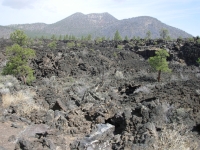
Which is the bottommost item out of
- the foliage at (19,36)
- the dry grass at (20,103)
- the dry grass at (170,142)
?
the dry grass at (20,103)

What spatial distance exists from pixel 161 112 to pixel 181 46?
1888 inches

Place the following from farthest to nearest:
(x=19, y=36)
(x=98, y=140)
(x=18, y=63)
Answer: (x=19, y=36), (x=18, y=63), (x=98, y=140)

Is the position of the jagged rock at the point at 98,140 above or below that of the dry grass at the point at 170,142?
below

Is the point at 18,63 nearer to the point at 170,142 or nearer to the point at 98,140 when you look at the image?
the point at 98,140

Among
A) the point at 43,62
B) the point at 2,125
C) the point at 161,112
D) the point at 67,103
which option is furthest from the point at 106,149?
the point at 43,62

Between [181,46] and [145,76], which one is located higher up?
[181,46]

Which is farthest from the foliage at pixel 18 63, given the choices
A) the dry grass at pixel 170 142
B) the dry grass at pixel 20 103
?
the dry grass at pixel 170 142

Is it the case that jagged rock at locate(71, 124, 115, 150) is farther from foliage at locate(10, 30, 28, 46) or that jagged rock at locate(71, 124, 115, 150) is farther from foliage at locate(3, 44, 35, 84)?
foliage at locate(10, 30, 28, 46)

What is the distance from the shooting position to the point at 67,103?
47.8 ft

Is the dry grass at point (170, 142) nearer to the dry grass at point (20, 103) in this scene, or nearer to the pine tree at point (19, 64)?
the dry grass at point (20, 103)

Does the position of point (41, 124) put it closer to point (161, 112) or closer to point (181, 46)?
point (161, 112)

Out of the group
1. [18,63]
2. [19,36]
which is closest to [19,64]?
[18,63]

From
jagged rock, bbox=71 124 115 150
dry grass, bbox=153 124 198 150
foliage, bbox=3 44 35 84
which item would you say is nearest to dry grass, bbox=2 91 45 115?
jagged rock, bbox=71 124 115 150

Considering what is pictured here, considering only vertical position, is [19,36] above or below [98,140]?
above
